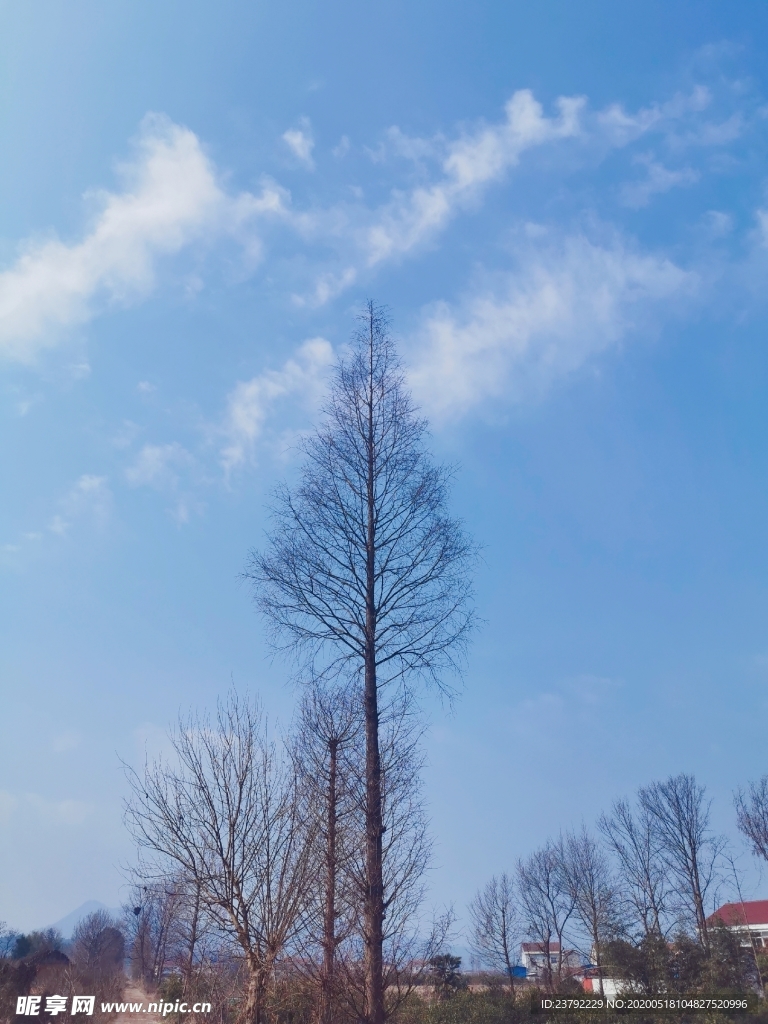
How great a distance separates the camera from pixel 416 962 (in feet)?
30.6

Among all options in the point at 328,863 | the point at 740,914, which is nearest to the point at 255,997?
the point at 328,863

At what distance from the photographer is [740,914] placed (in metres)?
29.2

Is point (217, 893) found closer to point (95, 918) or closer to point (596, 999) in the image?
point (596, 999)

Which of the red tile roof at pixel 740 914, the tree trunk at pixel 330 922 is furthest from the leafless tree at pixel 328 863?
the red tile roof at pixel 740 914

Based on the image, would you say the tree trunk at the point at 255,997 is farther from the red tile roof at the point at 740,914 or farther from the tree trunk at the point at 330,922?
the red tile roof at the point at 740,914

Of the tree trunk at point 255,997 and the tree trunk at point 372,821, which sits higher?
the tree trunk at point 372,821

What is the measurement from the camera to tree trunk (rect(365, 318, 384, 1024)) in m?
7.71

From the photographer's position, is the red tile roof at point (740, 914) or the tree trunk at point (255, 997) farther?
the red tile roof at point (740, 914)

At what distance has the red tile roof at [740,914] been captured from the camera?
27.1 meters

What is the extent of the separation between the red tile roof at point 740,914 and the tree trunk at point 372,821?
21.7m

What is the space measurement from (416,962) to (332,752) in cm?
284

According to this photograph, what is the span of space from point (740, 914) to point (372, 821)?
2860cm

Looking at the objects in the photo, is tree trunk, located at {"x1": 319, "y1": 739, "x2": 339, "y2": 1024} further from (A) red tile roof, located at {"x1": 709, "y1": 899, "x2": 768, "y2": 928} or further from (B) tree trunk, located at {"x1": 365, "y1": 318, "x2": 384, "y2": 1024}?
(A) red tile roof, located at {"x1": 709, "y1": 899, "x2": 768, "y2": 928}

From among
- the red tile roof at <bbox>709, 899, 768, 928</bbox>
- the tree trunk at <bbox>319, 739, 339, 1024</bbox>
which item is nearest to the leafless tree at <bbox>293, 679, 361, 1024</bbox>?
the tree trunk at <bbox>319, 739, 339, 1024</bbox>
